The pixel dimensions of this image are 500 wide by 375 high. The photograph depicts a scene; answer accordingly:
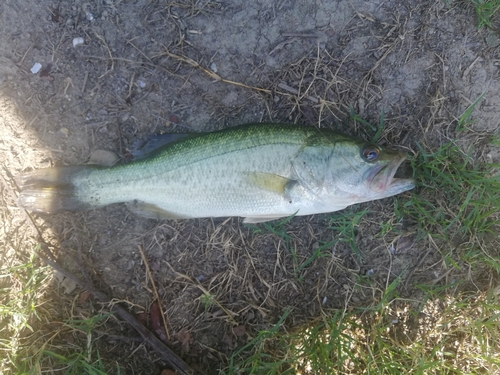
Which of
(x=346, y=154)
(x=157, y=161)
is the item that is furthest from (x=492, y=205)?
(x=157, y=161)

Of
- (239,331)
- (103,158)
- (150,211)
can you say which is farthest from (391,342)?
(103,158)

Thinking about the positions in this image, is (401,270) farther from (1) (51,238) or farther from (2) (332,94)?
(1) (51,238)

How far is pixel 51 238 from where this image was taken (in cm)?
367

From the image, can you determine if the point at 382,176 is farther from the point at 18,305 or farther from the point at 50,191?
the point at 18,305

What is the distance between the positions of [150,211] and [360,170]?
6.22 feet

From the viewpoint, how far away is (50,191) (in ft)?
11.2

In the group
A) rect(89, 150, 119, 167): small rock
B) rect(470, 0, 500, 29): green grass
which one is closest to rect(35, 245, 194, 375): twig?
rect(89, 150, 119, 167): small rock

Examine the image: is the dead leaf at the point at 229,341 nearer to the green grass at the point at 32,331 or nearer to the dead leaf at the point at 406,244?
the green grass at the point at 32,331

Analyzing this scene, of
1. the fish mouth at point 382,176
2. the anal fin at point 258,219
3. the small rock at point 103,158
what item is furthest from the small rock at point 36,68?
the fish mouth at point 382,176

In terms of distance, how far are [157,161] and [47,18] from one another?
1.85 metres

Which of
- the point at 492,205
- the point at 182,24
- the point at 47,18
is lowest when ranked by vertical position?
the point at 492,205

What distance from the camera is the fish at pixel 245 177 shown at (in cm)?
318

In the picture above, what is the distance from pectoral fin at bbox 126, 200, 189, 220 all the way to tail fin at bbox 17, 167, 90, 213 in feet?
1.38

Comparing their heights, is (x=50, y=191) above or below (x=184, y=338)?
above
